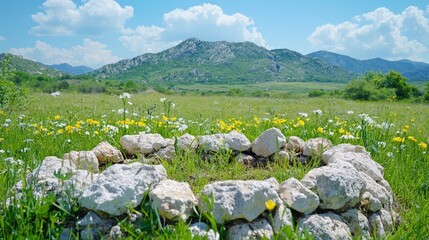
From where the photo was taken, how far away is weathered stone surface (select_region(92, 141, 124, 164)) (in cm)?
519

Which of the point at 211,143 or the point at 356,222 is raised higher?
the point at 211,143

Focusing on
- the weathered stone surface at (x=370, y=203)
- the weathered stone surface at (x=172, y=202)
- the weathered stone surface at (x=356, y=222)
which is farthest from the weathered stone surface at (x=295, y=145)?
the weathered stone surface at (x=172, y=202)

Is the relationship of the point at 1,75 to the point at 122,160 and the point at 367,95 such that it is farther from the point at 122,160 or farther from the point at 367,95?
the point at 367,95

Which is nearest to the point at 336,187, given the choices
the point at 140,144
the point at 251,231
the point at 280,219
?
the point at 280,219

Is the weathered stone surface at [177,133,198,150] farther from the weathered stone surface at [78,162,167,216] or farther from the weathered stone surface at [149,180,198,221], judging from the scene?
the weathered stone surface at [149,180,198,221]

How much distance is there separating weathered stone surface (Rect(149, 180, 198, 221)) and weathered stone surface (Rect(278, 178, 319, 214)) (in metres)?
0.98

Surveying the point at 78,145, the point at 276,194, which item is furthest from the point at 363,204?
the point at 78,145

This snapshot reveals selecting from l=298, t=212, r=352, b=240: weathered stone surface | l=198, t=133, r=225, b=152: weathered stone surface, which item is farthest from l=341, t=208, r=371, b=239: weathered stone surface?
l=198, t=133, r=225, b=152: weathered stone surface

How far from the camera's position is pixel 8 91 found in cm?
822

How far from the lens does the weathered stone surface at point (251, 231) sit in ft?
10.8

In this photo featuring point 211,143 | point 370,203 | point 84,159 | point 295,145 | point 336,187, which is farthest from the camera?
point 295,145

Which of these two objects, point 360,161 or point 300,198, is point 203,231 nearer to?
point 300,198

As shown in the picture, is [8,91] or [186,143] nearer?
[186,143]

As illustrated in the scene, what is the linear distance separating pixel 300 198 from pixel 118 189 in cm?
189
